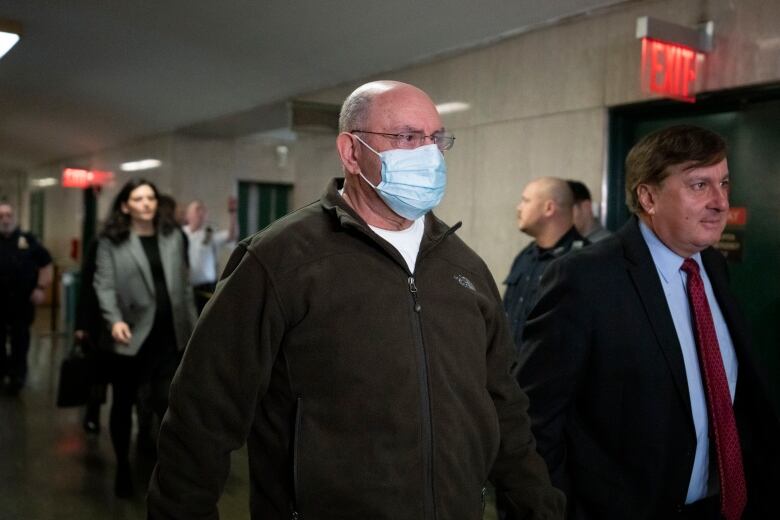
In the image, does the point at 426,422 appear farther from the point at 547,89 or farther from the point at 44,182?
the point at 44,182

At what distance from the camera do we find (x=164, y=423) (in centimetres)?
144

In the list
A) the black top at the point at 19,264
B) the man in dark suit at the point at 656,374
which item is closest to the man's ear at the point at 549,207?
the man in dark suit at the point at 656,374

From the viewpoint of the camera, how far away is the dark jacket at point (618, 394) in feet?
5.97

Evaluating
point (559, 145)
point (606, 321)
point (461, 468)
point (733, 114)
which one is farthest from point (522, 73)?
point (461, 468)

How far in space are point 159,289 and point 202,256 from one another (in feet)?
9.23

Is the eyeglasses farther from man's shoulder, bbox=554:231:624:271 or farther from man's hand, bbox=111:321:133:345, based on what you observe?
man's hand, bbox=111:321:133:345

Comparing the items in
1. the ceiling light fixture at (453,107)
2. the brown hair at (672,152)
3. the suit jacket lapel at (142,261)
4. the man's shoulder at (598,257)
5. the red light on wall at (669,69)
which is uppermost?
the ceiling light fixture at (453,107)

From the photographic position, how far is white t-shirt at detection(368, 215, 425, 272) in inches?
62.3

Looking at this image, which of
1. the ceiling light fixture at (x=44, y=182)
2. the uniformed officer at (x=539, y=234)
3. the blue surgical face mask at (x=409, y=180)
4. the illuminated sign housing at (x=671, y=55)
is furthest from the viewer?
the ceiling light fixture at (x=44, y=182)

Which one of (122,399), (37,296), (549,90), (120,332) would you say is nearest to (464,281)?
(120,332)

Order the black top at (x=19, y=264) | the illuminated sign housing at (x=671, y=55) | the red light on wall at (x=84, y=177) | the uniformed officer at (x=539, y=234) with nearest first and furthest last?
the illuminated sign housing at (x=671, y=55), the uniformed officer at (x=539, y=234), the black top at (x=19, y=264), the red light on wall at (x=84, y=177)

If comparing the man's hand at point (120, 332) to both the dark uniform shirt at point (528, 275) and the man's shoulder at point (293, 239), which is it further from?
the man's shoulder at point (293, 239)

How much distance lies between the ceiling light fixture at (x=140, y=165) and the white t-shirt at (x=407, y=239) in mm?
9794

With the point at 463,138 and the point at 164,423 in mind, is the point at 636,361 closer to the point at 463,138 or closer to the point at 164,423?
the point at 164,423
